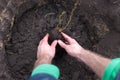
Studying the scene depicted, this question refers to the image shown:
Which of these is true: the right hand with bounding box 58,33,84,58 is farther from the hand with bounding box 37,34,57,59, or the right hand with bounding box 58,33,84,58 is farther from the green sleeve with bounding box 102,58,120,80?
the green sleeve with bounding box 102,58,120,80

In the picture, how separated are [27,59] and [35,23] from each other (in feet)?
0.96

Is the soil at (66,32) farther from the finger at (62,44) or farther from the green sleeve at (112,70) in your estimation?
the green sleeve at (112,70)

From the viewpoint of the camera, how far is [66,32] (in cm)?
230

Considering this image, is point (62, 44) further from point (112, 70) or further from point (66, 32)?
point (112, 70)

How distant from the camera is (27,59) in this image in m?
2.23

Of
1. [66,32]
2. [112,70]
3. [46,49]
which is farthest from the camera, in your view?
[66,32]

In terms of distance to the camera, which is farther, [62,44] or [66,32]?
[66,32]

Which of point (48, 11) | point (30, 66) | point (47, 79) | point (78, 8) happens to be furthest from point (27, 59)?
point (47, 79)

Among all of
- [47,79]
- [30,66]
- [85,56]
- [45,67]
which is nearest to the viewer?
[47,79]

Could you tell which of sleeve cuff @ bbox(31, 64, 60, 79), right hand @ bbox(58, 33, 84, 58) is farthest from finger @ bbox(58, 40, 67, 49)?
sleeve cuff @ bbox(31, 64, 60, 79)

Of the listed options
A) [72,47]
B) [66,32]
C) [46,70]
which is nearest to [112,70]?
[46,70]

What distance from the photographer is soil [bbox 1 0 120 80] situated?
222 centimetres

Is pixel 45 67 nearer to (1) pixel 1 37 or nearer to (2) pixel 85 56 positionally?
(2) pixel 85 56

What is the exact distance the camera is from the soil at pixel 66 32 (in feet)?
7.30
